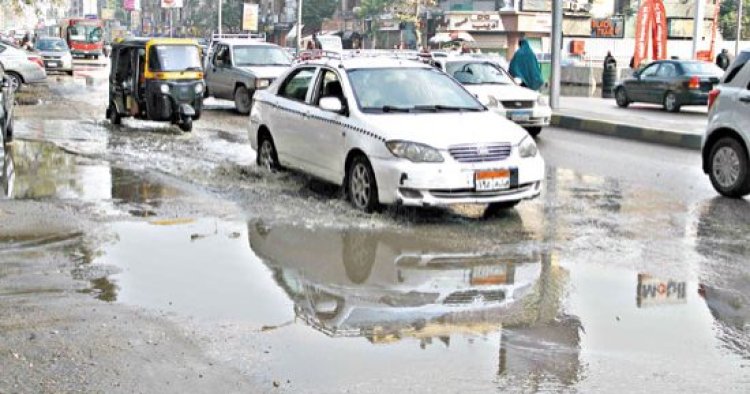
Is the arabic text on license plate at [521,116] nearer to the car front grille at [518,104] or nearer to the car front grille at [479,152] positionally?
the car front grille at [518,104]

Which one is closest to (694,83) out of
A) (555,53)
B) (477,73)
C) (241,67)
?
(555,53)

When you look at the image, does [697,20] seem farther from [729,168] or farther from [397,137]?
[397,137]

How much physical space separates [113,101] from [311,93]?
8.99m

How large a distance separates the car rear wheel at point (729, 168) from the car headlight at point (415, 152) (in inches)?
157

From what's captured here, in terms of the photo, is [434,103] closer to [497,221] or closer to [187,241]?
[497,221]

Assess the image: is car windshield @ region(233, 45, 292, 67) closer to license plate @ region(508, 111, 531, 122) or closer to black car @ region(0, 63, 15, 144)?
license plate @ region(508, 111, 531, 122)

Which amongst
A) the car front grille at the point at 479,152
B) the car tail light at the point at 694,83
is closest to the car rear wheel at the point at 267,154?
the car front grille at the point at 479,152

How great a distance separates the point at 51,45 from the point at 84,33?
72.6 ft

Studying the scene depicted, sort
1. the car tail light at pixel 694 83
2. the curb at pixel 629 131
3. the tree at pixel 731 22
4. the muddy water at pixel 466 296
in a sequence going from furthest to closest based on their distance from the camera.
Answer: the tree at pixel 731 22, the car tail light at pixel 694 83, the curb at pixel 629 131, the muddy water at pixel 466 296

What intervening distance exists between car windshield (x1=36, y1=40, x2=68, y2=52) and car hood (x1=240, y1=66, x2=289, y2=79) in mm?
23686

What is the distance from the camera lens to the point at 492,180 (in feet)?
31.1

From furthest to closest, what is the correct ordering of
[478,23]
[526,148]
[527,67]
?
[478,23] < [527,67] < [526,148]

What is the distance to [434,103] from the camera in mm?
10695

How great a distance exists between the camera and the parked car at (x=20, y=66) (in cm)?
2984
